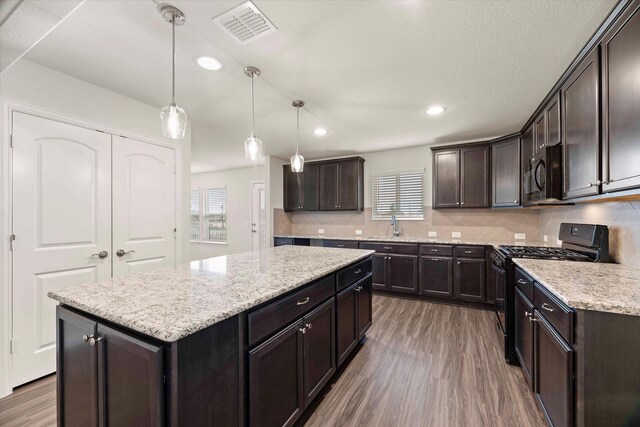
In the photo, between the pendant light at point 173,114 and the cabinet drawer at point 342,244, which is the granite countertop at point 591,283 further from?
the cabinet drawer at point 342,244

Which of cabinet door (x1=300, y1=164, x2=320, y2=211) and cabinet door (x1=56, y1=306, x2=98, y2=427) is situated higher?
cabinet door (x1=300, y1=164, x2=320, y2=211)

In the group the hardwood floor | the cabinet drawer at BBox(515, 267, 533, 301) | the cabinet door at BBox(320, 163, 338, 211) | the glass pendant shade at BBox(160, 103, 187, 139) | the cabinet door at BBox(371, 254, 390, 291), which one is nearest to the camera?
the glass pendant shade at BBox(160, 103, 187, 139)

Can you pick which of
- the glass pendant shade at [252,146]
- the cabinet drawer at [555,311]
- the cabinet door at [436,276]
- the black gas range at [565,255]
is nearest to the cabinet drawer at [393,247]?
the cabinet door at [436,276]

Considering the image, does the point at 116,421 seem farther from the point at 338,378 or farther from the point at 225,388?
the point at 338,378

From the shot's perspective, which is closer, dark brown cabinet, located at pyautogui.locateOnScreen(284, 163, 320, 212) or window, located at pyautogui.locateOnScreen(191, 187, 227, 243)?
dark brown cabinet, located at pyautogui.locateOnScreen(284, 163, 320, 212)

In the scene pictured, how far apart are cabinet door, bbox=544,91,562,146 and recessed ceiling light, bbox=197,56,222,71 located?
2.87m

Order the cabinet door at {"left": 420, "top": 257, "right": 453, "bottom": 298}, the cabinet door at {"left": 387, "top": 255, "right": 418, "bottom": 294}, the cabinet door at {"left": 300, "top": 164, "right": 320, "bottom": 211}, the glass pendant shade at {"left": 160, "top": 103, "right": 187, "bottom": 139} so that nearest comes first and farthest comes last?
1. the glass pendant shade at {"left": 160, "top": 103, "right": 187, "bottom": 139}
2. the cabinet door at {"left": 420, "top": 257, "right": 453, "bottom": 298}
3. the cabinet door at {"left": 387, "top": 255, "right": 418, "bottom": 294}
4. the cabinet door at {"left": 300, "top": 164, "right": 320, "bottom": 211}

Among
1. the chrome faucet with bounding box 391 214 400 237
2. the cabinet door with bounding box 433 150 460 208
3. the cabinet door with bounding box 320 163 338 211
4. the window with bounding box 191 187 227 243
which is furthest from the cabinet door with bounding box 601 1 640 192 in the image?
the window with bounding box 191 187 227 243

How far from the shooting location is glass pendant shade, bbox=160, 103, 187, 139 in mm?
1611

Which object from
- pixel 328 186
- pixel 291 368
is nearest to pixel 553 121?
pixel 291 368

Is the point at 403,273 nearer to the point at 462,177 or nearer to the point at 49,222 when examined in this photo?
the point at 462,177

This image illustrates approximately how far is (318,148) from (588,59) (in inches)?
138

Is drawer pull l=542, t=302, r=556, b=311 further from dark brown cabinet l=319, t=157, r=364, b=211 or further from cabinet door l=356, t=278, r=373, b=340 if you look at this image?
dark brown cabinet l=319, t=157, r=364, b=211

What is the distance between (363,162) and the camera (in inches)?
198
